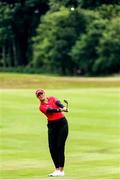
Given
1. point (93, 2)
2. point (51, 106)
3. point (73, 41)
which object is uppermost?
point (93, 2)

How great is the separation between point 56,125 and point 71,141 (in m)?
9.13

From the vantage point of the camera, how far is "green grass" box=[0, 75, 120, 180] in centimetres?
1623

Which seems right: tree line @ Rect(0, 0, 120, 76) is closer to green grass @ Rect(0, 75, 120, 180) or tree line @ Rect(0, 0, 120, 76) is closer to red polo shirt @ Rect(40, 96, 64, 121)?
green grass @ Rect(0, 75, 120, 180)

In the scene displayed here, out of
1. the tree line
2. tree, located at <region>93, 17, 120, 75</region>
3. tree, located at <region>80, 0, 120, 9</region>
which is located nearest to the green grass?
tree, located at <region>80, 0, 120, 9</region>

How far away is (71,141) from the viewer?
947 inches

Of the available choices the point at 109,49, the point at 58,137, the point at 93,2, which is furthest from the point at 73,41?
the point at 58,137

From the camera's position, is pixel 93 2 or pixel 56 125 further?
pixel 93 2

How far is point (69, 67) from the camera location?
106 metres

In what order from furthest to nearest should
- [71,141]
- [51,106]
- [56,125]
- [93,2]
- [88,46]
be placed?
1. [88,46]
2. [93,2]
3. [71,141]
4. [56,125]
5. [51,106]

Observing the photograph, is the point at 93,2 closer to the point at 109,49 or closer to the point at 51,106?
the point at 51,106

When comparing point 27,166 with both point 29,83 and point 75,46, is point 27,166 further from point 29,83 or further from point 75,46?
point 75,46

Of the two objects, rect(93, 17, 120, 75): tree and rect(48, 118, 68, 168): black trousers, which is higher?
rect(48, 118, 68, 168): black trousers

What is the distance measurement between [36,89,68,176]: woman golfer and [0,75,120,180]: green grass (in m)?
0.39

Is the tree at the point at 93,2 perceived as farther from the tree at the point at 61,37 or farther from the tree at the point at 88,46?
the tree at the point at 61,37
